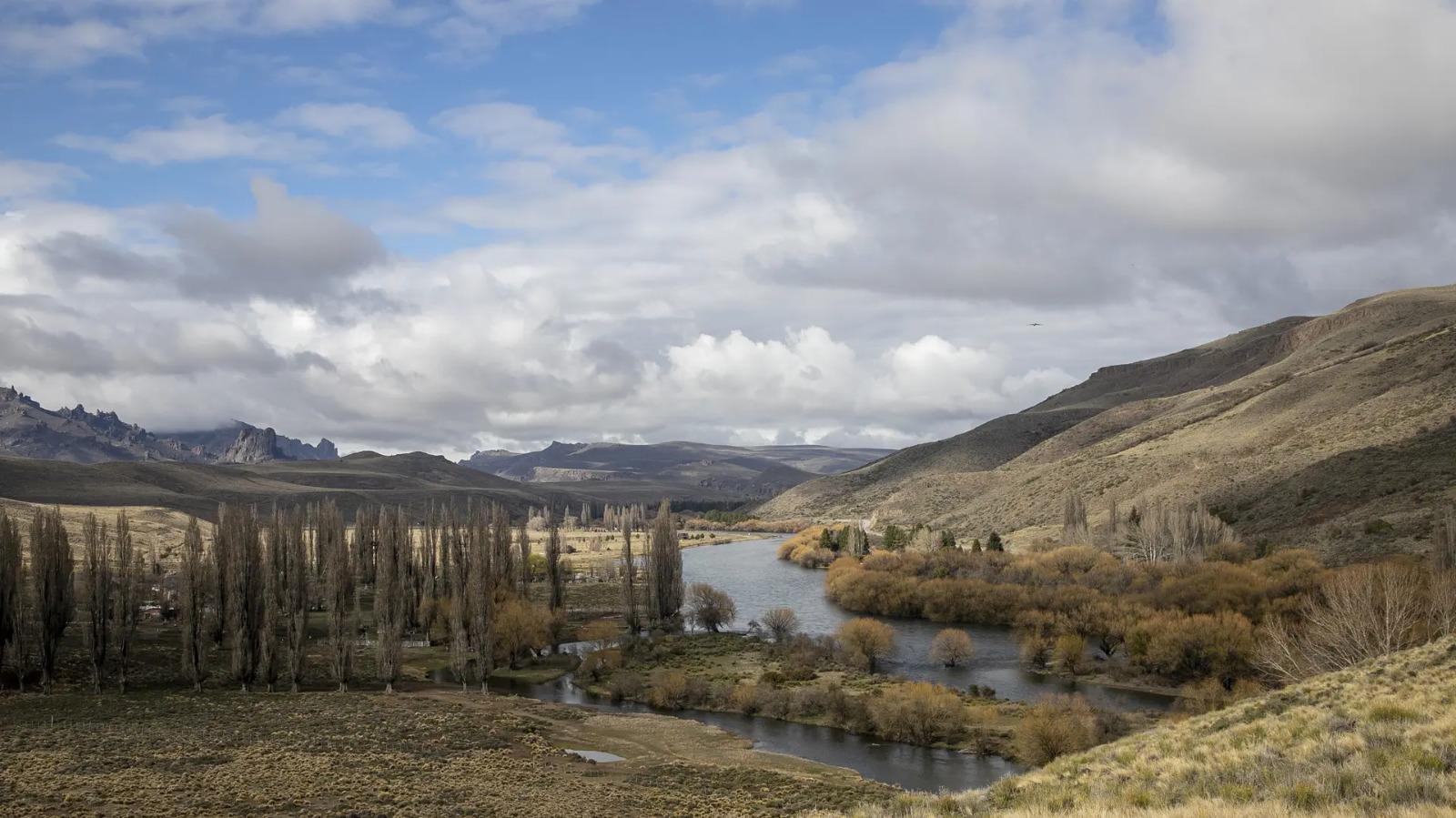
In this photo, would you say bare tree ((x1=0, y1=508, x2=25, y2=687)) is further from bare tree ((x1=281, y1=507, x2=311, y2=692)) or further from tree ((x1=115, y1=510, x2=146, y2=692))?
bare tree ((x1=281, y1=507, x2=311, y2=692))

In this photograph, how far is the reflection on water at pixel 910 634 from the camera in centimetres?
5975

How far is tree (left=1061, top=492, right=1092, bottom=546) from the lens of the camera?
11156cm

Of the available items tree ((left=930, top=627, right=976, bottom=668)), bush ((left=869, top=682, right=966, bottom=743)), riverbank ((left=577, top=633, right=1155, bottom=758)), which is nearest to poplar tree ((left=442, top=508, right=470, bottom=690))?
riverbank ((left=577, top=633, right=1155, bottom=758))

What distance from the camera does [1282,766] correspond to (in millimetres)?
19156

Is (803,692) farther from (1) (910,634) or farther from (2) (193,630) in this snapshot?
(2) (193,630)

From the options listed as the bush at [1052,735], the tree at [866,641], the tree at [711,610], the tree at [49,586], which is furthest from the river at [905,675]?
the tree at [49,586]

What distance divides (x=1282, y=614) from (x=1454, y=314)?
140 meters

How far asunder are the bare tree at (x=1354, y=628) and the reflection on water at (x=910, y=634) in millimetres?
7498

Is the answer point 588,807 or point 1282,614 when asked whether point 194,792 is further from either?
point 1282,614

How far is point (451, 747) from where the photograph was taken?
44.6 meters

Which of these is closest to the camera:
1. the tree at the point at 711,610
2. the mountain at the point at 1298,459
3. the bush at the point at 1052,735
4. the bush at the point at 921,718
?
the bush at the point at 1052,735

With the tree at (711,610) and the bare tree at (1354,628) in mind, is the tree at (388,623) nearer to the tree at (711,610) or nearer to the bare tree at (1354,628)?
the tree at (711,610)

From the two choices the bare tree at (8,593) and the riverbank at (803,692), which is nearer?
the riverbank at (803,692)

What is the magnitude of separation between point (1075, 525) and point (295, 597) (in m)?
84.5
